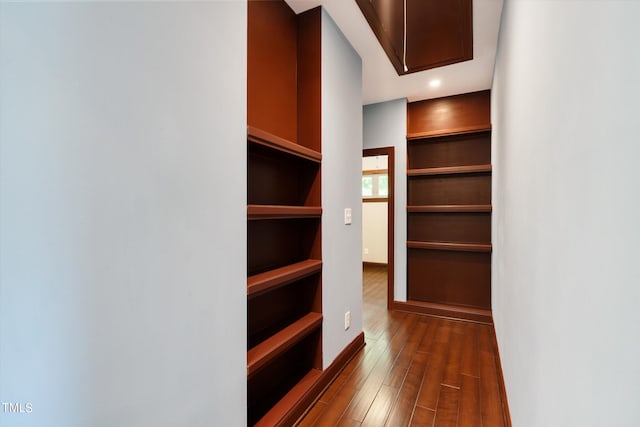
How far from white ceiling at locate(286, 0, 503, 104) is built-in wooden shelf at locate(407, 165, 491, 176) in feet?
2.97

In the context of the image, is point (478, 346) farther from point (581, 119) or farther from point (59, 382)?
point (59, 382)

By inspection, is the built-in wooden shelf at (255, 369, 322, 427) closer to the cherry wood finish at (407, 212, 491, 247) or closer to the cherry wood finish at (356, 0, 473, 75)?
the cherry wood finish at (407, 212, 491, 247)

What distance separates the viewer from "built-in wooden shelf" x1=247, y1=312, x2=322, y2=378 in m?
1.36

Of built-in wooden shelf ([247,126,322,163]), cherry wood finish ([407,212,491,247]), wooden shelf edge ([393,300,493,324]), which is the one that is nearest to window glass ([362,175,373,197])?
cherry wood finish ([407,212,491,247])

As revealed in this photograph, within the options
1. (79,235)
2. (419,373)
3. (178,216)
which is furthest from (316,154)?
(419,373)

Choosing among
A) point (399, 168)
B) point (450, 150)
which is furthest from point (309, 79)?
point (450, 150)

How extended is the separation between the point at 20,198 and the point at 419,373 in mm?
2437

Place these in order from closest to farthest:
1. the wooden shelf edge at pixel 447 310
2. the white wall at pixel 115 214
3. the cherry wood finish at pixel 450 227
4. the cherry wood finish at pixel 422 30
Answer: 1. the white wall at pixel 115 214
2. the cherry wood finish at pixel 422 30
3. the wooden shelf edge at pixel 447 310
4. the cherry wood finish at pixel 450 227

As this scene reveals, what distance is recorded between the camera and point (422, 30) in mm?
2188

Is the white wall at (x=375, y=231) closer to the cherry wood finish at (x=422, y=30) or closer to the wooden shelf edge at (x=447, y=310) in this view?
the wooden shelf edge at (x=447, y=310)

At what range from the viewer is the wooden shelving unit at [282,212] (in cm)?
157

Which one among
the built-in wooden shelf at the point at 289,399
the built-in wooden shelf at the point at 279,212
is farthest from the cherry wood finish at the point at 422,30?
the built-in wooden shelf at the point at 289,399

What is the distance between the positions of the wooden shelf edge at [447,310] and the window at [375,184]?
3359mm

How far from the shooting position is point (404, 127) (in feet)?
11.6
